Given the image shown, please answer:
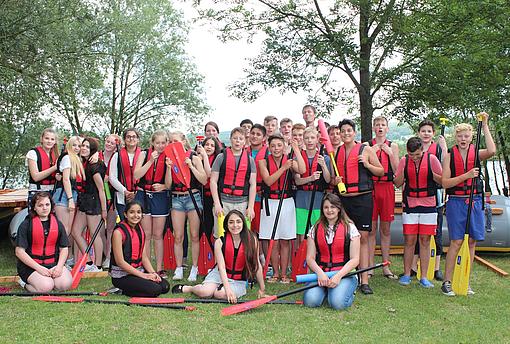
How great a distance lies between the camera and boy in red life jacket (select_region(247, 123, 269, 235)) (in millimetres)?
5629

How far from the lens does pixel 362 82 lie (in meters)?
12.0

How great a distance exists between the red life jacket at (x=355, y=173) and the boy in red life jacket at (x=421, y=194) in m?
0.48

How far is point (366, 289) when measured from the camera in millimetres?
5121

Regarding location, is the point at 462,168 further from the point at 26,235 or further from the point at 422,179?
the point at 26,235

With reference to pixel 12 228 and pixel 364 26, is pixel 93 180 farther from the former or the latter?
pixel 364 26

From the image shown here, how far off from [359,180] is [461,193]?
41.2 inches

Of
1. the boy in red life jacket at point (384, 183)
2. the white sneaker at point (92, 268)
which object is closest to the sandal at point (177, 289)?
the white sneaker at point (92, 268)

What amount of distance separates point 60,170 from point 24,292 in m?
1.56

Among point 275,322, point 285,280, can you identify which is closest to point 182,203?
point 285,280

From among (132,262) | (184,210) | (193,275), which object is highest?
(184,210)

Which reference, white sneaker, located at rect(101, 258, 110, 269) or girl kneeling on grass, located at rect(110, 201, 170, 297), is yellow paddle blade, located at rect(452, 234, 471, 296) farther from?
white sneaker, located at rect(101, 258, 110, 269)

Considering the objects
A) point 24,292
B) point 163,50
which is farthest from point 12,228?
point 163,50

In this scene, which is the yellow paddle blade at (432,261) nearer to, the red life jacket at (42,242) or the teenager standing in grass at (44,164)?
the red life jacket at (42,242)

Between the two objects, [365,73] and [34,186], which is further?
[365,73]
